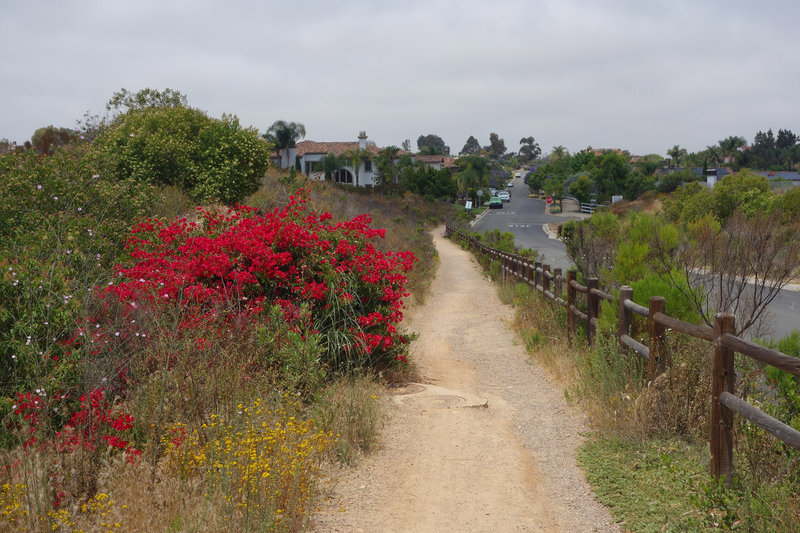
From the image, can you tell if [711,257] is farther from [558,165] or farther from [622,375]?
[558,165]

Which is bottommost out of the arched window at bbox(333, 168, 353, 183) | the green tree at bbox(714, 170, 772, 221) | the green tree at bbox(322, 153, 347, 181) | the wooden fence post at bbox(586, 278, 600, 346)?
A: the wooden fence post at bbox(586, 278, 600, 346)

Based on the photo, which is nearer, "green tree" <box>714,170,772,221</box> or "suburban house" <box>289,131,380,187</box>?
"green tree" <box>714,170,772,221</box>

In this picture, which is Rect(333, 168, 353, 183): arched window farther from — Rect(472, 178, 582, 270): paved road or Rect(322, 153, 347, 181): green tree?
Rect(472, 178, 582, 270): paved road

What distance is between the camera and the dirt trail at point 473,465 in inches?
203

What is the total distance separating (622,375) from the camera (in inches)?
275

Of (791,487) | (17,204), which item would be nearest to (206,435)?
(791,487)

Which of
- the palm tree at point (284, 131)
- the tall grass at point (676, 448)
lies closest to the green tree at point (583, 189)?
the palm tree at point (284, 131)

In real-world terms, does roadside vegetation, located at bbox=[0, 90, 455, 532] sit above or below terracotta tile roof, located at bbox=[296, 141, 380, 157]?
below

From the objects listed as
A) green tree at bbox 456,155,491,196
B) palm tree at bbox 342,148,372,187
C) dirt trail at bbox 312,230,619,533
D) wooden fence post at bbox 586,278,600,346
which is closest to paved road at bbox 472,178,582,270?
green tree at bbox 456,155,491,196

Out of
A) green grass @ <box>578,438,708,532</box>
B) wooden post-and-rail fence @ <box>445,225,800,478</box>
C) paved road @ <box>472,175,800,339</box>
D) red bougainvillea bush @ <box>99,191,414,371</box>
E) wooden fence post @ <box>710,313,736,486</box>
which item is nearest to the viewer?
wooden post-and-rail fence @ <box>445,225,800,478</box>

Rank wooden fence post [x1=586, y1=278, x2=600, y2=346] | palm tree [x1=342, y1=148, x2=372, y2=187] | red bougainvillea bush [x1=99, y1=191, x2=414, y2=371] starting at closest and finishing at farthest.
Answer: red bougainvillea bush [x1=99, y1=191, x2=414, y2=371] < wooden fence post [x1=586, y1=278, x2=600, y2=346] < palm tree [x1=342, y1=148, x2=372, y2=187]

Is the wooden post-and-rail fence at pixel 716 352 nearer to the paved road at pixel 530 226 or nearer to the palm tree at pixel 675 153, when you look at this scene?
the paved road at pixel 530 226

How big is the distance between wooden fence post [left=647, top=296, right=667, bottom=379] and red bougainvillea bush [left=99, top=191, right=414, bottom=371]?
3.32m

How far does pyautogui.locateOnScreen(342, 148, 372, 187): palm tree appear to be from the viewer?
82.2 meters
